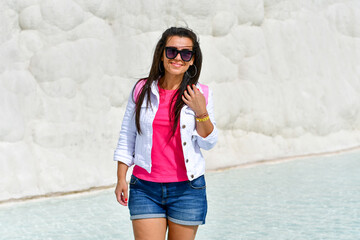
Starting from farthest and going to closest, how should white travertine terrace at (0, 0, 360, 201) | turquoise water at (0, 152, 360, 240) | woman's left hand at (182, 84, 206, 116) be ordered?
white travertine terrace at (0, 0, 360, 201) → turquoise water at (0, 152, 360, 240) → woman's left hand at (182, 84, 206, 116)

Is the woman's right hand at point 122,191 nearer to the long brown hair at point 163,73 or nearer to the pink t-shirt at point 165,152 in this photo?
the pink t-shirt at point 165,152

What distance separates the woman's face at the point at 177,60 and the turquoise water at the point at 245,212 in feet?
7.05

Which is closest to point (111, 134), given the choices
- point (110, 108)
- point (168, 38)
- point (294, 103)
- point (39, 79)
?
point (110, 108)

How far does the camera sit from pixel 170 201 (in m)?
2.42

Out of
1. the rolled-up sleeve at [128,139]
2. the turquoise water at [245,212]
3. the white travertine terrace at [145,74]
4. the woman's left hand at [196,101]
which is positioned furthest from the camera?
the white travertine terrace at [145,74]

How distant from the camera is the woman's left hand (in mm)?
2395

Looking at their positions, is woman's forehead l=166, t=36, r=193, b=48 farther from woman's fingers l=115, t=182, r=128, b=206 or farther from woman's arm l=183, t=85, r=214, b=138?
woman's fingers l=115, t=182, r=128, b=206

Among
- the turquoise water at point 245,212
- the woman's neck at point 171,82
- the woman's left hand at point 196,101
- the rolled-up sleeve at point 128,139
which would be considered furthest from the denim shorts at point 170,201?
the turquoise water at point 245,212

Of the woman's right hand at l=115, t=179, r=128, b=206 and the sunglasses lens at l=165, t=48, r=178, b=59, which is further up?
the sunglasses lens at l=165, t=48, r=178, b=59

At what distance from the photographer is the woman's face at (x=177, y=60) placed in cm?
248

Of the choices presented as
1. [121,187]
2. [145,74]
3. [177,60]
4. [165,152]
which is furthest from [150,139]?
[145,74]

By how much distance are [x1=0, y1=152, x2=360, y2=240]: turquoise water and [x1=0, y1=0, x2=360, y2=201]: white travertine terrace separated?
517 millimetres

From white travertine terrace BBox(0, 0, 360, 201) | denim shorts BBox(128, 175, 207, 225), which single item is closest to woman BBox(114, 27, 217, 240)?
denim shorts BBox(128, 175, 207, 225)

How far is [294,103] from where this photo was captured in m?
8.09
